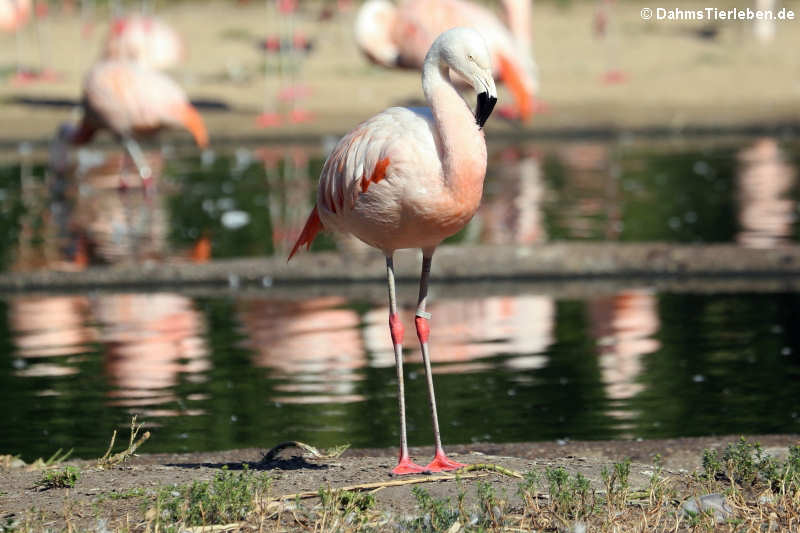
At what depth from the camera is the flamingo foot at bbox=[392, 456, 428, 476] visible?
4.65 metres

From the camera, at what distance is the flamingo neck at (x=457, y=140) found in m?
4.65

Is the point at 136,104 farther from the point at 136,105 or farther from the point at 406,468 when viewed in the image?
the point at 406,468

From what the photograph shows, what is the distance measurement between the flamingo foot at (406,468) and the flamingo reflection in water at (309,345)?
182 centimetres

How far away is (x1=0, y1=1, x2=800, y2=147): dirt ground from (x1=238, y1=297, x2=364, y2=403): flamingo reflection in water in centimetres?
1108

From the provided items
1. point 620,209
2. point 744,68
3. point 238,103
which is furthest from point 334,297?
point 744,68

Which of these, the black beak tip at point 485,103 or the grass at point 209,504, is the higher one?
the black beak tip at point 485,103

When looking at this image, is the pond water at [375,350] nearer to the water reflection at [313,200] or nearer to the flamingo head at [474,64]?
the water reflection at [313,200]

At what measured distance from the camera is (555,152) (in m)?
18.2

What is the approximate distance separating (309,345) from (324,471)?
9.84ft

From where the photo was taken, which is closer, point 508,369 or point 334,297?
point 508,369

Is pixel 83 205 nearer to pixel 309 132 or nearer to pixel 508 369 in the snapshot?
pixel 309 132

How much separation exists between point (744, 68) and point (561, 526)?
20652mm

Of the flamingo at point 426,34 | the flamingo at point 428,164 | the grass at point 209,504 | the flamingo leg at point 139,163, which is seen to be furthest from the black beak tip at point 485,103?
the flamingo leg at point 139,163

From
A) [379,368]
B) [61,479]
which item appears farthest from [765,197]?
[61,479]
